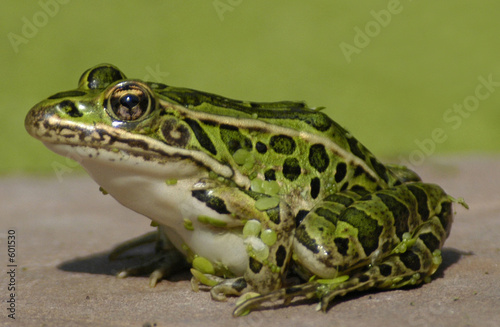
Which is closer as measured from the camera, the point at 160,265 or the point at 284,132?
the point at 284,132

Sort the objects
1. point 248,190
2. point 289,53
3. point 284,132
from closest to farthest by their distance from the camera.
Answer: point 248,190, point 284,132, point 289,53

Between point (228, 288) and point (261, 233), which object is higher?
point (261, 233)

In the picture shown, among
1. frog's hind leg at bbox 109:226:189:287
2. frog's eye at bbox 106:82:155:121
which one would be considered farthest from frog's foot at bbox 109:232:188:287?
frog's eye at bbox 106:82:155:121

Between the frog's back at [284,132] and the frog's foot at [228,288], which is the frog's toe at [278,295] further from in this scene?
the frog's back at [284,132]

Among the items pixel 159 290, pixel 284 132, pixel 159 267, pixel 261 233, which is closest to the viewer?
pixel 261 233

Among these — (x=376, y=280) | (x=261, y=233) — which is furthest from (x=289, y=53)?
(x=376, y=280)

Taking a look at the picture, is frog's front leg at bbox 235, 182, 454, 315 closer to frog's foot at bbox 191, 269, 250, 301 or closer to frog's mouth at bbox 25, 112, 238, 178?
frog's foot at bbox 191, 269, 250, 301

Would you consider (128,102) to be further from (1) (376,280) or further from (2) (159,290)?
(1) (376,280)
